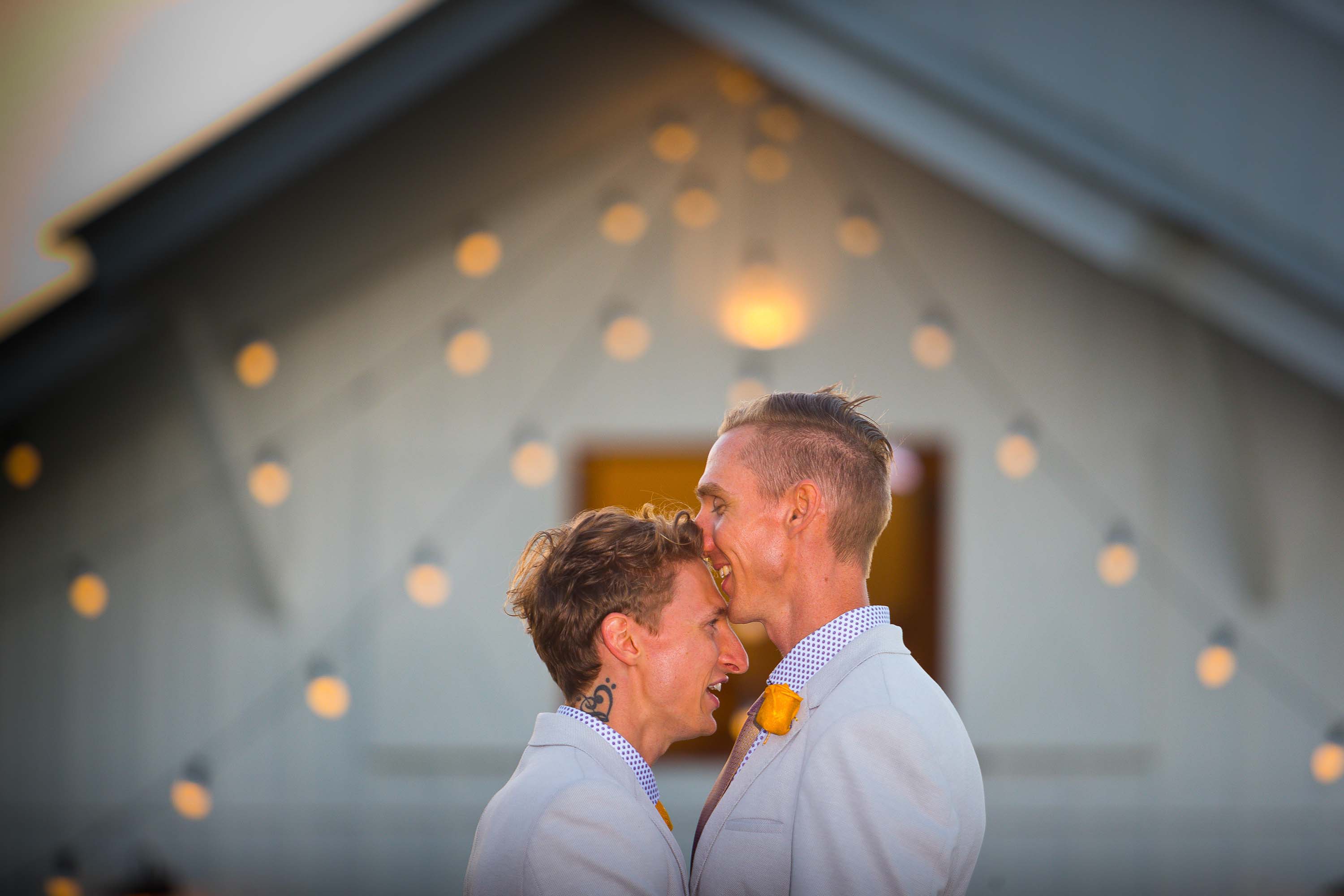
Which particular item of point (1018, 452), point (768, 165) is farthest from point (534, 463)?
point (1018, 452)

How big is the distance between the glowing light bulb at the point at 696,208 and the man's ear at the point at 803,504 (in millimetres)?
3989

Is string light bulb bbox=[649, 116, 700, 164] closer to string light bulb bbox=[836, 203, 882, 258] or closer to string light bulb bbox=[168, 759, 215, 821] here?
string light bulb bbox=[836, 203, 882, 258]

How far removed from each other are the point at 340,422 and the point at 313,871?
2104 mm

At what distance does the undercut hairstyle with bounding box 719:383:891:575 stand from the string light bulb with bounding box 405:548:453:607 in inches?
125

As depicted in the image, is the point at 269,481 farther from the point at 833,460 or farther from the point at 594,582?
the point at 833,460

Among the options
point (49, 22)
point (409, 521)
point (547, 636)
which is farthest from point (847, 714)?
point (409, 521)

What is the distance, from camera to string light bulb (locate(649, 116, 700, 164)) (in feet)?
18.5

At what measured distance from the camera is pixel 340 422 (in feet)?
18.2

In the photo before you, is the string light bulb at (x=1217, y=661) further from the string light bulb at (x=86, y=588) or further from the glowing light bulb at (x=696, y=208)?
the string light bulb at (x=86, y=588)

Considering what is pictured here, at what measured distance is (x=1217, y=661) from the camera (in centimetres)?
492

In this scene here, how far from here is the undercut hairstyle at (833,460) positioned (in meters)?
1.83

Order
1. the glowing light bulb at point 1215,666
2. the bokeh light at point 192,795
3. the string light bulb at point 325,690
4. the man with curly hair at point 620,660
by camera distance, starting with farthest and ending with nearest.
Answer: the glowing light bulb at point 1215,666
the bokeh light at point 192,795
the string light bulb at point 325,690
the man with curly hair at point 620,660

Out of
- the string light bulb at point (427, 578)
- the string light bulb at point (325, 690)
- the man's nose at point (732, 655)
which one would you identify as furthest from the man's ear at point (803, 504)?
the string light bulb at point (325, 690)

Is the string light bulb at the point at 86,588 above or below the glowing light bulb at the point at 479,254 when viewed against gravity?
below
